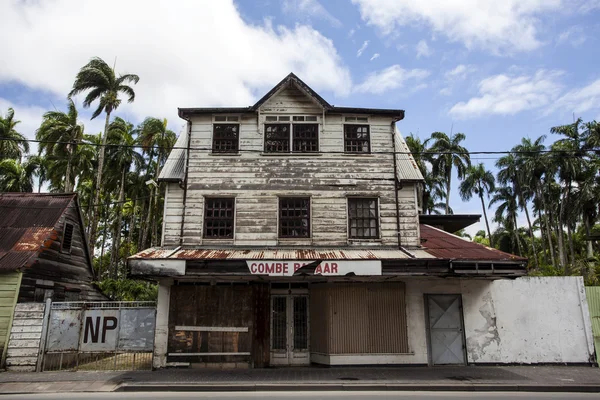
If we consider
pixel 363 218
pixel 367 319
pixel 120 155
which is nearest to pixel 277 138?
pixel 363 218

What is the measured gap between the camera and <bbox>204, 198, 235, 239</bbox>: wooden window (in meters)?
13.7

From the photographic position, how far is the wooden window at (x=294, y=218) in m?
13.8

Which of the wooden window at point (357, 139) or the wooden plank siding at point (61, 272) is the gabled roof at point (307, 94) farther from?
the wooden plank siding at point (61, 272)

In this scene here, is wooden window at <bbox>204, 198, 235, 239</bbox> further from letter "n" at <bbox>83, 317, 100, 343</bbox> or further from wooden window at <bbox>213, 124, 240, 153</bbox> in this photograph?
letter "n" at <bbox>83, 317, 100, 343</bbox>

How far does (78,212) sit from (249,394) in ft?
40.5

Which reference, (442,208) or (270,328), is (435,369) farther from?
(442,208)

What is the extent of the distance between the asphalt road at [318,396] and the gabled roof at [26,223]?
579 cm

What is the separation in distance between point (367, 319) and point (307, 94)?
27.5ft

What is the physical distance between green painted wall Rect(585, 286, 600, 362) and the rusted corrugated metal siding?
6326 millimetres

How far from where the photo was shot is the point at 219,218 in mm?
13766

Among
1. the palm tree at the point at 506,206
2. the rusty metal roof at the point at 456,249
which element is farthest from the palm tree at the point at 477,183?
the rusty metal roof at the point at 456,249

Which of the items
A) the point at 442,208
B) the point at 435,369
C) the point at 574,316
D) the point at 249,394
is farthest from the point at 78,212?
the point at 442,208

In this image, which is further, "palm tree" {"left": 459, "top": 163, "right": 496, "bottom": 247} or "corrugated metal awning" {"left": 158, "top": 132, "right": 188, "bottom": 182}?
"palm tree" {"left": 459, "top": 163, "right": 496, "bottom": 247}

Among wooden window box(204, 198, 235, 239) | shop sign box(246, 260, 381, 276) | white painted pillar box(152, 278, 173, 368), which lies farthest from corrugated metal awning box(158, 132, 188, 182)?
shop sign box(246, 260, 381, 276)
